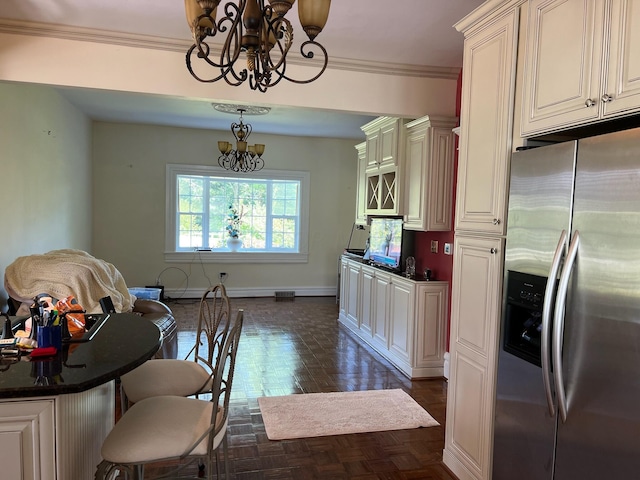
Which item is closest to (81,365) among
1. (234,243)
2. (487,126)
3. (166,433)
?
(166,433)

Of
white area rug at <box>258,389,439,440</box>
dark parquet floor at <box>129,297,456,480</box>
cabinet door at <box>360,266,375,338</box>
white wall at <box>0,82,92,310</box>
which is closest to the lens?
dark parquet floor at <box>129,297,456,480</box>

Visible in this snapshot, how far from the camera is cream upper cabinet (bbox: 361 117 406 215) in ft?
15.3

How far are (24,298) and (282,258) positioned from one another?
476 cm

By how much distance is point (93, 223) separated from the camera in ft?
23.6

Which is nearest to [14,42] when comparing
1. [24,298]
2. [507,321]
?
[24,298]

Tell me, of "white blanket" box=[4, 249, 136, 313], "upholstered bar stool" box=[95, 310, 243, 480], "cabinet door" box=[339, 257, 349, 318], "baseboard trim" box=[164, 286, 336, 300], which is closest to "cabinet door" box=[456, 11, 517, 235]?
"upholstered bar stool" box=[95, 310, 243, 480]

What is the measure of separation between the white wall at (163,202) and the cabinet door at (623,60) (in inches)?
256

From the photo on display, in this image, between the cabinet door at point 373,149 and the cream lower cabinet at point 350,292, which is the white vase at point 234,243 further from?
the cabinet door at point 373,149

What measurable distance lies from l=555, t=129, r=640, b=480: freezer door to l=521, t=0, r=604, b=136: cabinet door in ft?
0.69

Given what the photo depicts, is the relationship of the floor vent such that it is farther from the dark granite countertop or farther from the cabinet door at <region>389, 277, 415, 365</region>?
the dark granite countertop

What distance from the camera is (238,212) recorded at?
787 cm

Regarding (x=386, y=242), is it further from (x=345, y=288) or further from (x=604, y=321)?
(x=604, y=321)

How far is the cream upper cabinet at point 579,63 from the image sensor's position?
156cm

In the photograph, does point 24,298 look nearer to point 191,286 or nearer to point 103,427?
point 103,427
